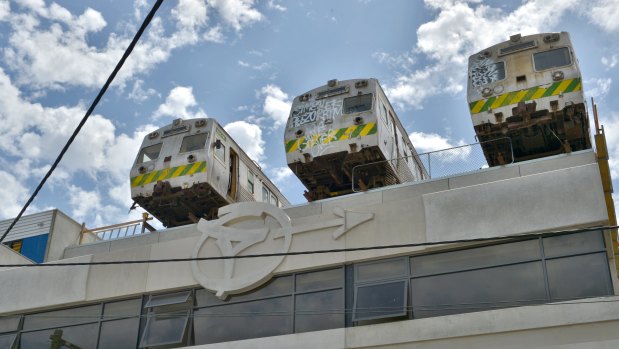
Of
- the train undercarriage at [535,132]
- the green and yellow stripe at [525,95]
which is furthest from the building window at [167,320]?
the green and yellow stripe at [525,95]

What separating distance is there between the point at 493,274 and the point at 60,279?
9.70 metres

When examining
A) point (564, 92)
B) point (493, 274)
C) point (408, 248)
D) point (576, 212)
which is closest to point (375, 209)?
point (408, 248)

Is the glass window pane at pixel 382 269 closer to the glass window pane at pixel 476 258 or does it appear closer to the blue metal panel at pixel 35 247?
the glass window pane at pixel 476 258

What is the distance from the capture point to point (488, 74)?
63.3ft

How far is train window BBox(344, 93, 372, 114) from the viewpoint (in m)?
20.4

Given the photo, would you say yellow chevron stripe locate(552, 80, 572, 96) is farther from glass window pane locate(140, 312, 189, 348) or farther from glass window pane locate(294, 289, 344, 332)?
glass window pane locate(140, 312, 189, 348)

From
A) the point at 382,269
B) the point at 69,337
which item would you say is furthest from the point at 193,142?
the point at 382,269

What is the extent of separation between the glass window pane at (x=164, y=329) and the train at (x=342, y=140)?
6.12m

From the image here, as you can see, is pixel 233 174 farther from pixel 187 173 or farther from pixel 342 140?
pixel 342 140

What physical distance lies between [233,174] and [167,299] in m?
8.49

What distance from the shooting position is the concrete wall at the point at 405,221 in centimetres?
1260

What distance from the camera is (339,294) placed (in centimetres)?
1402

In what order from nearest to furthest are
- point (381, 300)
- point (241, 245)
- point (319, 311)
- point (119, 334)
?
point (381, 300)
point (319, 311)
point (241, 245)
point (119, 334)

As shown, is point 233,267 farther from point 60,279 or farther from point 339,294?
point 60,279
